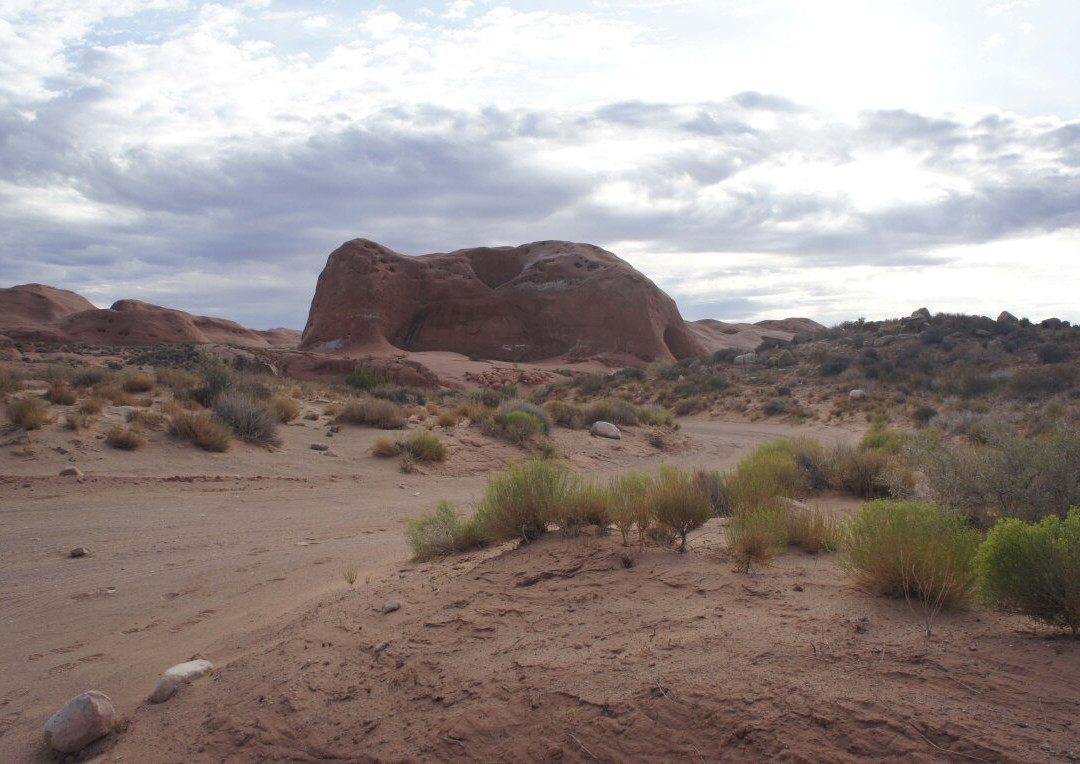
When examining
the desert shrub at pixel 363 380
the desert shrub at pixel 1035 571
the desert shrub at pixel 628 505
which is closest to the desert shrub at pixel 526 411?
the desert shrub at pixel 628 505

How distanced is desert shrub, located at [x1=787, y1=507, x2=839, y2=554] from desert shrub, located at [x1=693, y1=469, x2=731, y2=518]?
216cm

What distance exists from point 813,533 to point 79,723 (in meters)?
5.62

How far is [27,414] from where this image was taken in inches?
520

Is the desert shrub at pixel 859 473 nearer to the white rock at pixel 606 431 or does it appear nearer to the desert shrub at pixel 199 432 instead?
the white rock at pixel 606 431

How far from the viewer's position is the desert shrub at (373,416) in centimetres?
1984

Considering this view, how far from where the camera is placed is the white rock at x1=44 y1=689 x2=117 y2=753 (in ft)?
15.6

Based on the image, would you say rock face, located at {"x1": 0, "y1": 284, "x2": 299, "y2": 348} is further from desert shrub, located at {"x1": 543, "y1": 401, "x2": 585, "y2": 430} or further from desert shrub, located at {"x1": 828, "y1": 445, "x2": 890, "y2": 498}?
desert shrub, located at {"x1": 828, "y1": 445, "x2": 890, "y2": 498}

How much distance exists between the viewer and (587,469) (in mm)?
18859

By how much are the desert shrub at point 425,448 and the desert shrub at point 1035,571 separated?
13.6m

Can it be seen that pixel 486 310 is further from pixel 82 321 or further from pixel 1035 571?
pixel 1035 571

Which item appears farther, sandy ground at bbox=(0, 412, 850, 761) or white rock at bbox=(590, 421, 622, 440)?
white rock at bbox=(590, 421, 622, 440)

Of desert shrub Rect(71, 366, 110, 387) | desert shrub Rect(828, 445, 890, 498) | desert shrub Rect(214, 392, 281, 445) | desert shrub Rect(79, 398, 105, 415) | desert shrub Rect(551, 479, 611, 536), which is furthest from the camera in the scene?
desert shrub Rect(71, 366, 110, 387)

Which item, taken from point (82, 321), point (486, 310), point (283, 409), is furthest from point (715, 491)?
point (82, 321)

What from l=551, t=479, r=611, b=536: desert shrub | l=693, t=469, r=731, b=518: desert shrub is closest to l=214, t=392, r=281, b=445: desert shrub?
l=693, t=469, r=731, b=518: desert shrub
